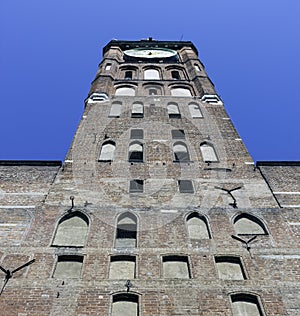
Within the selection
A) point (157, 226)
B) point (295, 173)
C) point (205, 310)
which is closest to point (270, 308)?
point (205, 310)

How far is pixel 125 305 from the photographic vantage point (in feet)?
32.1

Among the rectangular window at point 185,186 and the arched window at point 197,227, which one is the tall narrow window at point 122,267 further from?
the rectangular window at point 185,186

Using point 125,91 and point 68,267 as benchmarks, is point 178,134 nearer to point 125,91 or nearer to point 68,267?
point 125,91

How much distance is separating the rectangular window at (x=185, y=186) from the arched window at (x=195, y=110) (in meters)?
7.18

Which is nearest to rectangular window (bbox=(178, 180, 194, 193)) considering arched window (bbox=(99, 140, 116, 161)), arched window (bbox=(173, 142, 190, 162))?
arched window (bbox=(173, 142, 190, 162))

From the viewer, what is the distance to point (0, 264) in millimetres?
10875

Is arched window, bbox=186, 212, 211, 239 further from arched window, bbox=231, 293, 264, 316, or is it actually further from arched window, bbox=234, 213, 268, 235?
arched window, bbox=231, 293, 264, 316

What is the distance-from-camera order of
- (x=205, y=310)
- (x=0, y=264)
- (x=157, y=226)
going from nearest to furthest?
1. (x=205, y=310)
2. (x=0, y=264)
3. (x=157, y=226)

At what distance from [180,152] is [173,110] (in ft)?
17.5

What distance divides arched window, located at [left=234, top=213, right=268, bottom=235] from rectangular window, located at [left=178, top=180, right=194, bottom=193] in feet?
6.69

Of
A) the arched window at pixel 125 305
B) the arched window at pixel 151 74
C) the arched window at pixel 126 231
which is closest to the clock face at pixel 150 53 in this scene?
the arched window at pixel 151 74

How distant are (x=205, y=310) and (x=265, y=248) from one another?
2.97 m

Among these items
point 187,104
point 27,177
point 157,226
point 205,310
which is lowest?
point 205,310

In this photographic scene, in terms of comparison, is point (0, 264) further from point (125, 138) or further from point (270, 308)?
point (125, 138)
